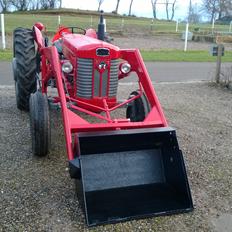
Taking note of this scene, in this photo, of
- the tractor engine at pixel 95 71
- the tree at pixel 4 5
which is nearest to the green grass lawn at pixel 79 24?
the tree at pixel 4 5

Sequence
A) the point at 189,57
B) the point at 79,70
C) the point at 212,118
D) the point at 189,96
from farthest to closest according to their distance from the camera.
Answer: the point at 189,57, the point at 189,96, the point at 212,118, the point at 79,70

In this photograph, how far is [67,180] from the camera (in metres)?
3.72

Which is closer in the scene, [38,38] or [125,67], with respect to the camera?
[125,67]

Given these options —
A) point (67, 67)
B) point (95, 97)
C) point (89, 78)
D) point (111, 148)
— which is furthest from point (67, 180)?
point (67, 67)

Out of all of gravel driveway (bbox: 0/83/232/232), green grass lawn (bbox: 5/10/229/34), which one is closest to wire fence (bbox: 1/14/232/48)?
green grass lawn (bbox: 5/10/229/34)

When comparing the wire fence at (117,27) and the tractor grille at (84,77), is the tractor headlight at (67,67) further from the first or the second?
the wire fence at (117,27)

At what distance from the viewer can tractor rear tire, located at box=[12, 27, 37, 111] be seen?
5293 millimetres

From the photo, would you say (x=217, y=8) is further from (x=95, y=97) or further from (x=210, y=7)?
(x=95, y=97)

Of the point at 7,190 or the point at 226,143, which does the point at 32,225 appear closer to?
the point at 7,190

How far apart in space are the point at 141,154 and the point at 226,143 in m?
1.92

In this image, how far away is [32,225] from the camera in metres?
2.98

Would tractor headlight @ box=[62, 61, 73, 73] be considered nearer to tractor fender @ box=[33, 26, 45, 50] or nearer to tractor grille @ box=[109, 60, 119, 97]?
tractor grille @ box=[109, 60, 119, 97]

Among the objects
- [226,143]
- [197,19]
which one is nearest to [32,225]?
[226,143]

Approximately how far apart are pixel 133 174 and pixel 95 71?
1.35 meters
